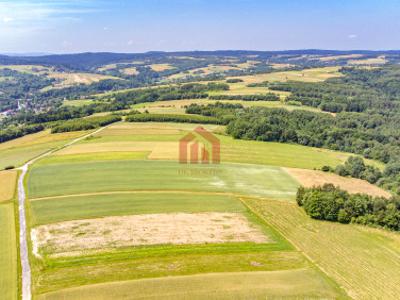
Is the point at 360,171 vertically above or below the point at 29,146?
below

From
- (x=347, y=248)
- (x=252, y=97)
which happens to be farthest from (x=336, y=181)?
(x=252, y=97)

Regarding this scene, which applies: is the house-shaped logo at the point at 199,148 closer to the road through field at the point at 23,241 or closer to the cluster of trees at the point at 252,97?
the road through field at the point at 23,241

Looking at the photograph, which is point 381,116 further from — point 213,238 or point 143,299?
point 143,299

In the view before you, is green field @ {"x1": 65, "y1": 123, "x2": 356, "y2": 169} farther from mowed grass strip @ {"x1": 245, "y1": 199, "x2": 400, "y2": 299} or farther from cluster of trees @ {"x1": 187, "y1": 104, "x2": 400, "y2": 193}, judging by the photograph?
mowed grass strip @ {"x1": 245, "y1": 199, "x2": 400, "y2": 299}

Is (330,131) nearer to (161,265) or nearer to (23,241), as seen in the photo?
(161,265)

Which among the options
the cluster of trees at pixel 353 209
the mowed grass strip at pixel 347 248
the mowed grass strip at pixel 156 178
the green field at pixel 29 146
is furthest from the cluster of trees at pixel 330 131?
the green field at pixel 29 146

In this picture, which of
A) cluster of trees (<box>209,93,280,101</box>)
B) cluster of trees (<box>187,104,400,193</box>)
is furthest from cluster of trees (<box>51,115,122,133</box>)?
cluster of trees (<box>209,93,280,101</box>)

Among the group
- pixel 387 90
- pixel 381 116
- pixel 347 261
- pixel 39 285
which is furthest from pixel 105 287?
pixel 387 90
